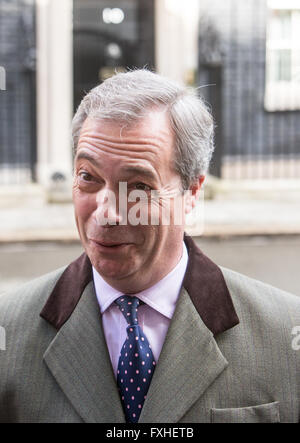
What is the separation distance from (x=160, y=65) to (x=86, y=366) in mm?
10666

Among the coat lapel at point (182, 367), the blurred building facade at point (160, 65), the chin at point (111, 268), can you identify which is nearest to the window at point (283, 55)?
the blurred building facade at point (160, 65)

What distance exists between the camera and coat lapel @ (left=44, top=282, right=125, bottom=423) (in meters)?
1.94

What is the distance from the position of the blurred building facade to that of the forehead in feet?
31.4

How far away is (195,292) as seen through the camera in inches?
82.5

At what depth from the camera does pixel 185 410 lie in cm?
194

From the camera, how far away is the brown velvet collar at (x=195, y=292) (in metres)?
2.05

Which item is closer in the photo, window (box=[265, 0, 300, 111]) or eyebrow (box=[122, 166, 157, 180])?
eyebrow (box=[122, 166, 157, 180])

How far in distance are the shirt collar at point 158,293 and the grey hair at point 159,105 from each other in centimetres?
25

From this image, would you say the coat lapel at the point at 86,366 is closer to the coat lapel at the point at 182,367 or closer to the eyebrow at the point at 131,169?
the coat lapel at the point at 182,367

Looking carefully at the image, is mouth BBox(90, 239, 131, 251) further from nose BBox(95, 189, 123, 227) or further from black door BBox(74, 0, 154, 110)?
black door BBox(74, 0, 154, 110)

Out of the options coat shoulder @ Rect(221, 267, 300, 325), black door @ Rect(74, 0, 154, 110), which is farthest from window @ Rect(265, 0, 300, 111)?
coat shoulder @ Rect(221, 267, 300, 325)

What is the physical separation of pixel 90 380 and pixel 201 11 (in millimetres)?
11066
